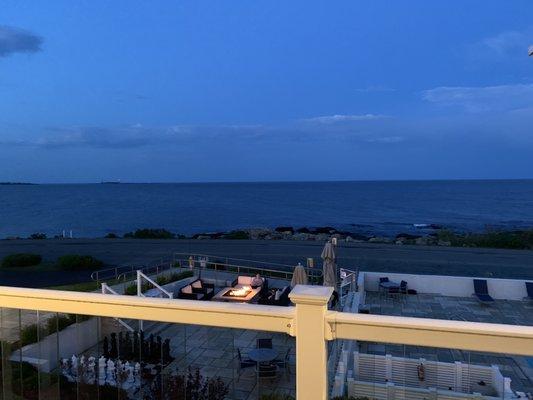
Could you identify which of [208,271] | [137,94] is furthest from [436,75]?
[208,271]

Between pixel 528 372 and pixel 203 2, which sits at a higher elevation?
pixel 203 2

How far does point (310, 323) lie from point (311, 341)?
0.27 feet

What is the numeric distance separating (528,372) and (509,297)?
10.4 metres

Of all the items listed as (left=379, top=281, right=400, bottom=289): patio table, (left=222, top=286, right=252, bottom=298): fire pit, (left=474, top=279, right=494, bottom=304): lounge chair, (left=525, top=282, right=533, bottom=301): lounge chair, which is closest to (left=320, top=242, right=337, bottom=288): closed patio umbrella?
(left=222, top=286, right=252, bottom=298): fire pit

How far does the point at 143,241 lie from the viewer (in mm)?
31609

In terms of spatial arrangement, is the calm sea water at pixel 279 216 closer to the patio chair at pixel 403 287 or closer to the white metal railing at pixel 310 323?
the patio chair at pixel 403 287

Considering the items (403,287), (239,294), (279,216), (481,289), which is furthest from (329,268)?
(279,216)

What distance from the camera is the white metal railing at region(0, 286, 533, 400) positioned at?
1.66m

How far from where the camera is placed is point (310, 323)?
6.09ft

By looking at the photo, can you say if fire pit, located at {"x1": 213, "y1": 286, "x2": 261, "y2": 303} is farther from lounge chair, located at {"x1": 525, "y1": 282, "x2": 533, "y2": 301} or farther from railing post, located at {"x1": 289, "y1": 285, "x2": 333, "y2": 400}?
railing post, located at {"x1": 289, "y1": 285, "x2": 333, "y2": 400}

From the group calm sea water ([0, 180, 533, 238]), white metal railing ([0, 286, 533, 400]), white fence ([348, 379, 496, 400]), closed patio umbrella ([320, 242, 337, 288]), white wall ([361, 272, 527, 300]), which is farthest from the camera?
calm sea water ([0, 180, 533, 238])

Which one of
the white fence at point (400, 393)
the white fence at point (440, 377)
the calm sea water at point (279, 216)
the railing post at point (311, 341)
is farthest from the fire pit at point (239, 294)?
the calm sea water at point (279, 216)

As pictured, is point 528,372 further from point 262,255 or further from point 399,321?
point 262,255

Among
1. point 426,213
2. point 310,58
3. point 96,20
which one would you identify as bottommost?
point 426,213
